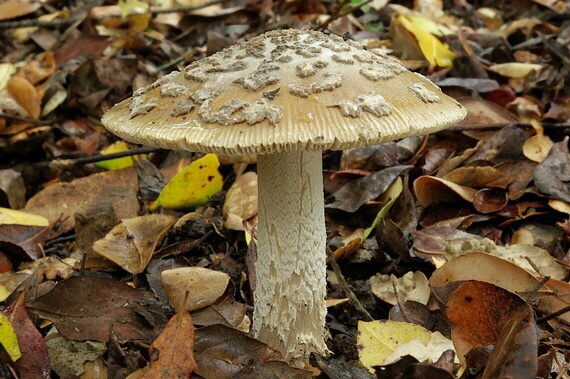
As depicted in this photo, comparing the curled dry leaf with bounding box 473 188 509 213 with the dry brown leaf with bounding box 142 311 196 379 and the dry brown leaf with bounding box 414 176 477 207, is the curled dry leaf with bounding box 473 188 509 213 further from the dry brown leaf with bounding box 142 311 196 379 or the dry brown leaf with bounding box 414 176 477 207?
the dry brown leaf with bounding box 142 311 196 379

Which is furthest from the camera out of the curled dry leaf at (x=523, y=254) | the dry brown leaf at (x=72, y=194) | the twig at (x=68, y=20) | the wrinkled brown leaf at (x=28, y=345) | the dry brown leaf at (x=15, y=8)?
the dry brown leaf at (x=15, y=8)

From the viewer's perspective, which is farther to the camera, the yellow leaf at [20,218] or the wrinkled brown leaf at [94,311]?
the yellow leaf at [20,218]

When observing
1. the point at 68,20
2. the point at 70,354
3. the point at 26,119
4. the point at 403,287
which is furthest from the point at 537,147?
the point at 68,20

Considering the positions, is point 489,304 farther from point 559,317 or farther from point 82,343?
point 82,343

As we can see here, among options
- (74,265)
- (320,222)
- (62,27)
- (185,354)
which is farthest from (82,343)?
(62,27)

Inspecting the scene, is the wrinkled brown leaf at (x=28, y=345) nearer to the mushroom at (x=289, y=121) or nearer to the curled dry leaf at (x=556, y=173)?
the mushroom at (x=289, y=121)

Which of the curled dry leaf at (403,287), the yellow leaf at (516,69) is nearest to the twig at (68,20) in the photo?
the yellow leaf at (516,69)
